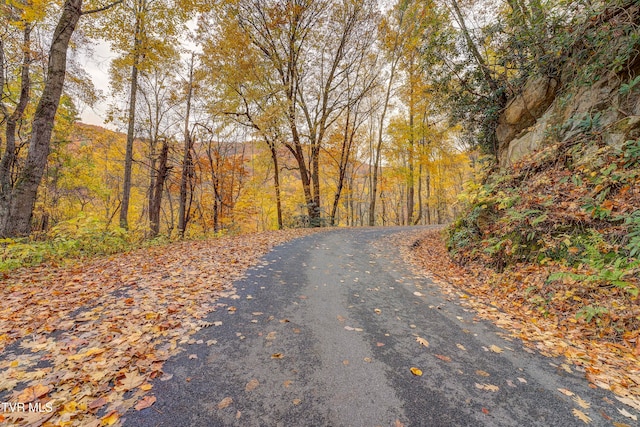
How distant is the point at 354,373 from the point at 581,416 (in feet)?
6.65

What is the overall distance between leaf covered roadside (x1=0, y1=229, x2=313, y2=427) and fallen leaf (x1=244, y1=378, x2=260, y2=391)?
0.78 metres

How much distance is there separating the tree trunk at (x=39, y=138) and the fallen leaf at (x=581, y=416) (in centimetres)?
970

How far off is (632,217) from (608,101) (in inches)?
131

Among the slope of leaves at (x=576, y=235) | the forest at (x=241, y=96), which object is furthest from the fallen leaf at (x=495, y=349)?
the forest at (x=241, y=96)

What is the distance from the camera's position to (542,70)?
719cm

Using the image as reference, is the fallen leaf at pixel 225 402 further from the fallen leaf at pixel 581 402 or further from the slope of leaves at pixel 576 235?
the slope of leaves at pixel 576 235

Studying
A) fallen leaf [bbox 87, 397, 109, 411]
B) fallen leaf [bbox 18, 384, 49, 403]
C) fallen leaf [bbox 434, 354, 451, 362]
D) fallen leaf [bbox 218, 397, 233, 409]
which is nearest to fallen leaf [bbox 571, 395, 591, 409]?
fallen leaf [bbox 434, 354, 451, 362]

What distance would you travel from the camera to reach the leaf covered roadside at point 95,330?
6.93 ft

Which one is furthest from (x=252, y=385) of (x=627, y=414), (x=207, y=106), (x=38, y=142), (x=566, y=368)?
(x=207, y=106)

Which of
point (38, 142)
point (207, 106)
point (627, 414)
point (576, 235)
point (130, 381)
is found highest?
point (207, 106)

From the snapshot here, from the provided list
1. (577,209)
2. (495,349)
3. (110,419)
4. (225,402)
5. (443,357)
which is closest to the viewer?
(110,419)

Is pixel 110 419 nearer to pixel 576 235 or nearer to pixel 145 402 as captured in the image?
pixel 145 402

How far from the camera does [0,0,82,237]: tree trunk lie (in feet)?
18.6

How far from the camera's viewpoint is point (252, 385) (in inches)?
96.2
